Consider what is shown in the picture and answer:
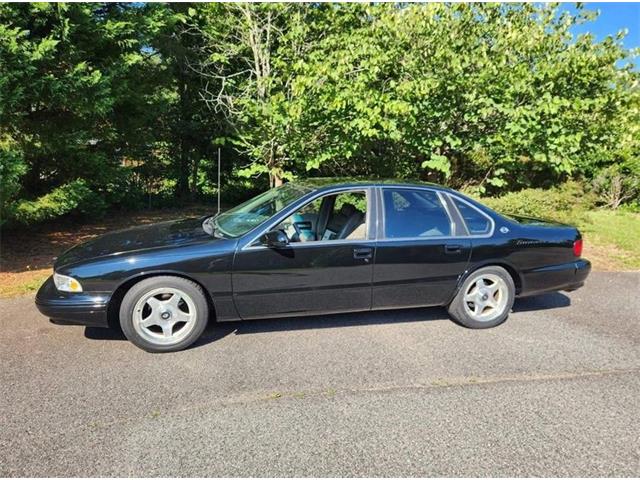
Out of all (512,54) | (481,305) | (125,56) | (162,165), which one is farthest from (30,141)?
(512,54)

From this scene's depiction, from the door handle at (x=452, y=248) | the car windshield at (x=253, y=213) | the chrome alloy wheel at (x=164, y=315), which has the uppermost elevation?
the car windshield at (x=253, y=213)

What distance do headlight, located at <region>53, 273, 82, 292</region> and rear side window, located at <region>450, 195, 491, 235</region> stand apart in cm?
337

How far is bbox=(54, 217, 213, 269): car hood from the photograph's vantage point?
3824 mm

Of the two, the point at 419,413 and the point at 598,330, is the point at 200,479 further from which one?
the point at 598,330

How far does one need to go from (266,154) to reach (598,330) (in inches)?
264

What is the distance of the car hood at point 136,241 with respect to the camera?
3.82 metres

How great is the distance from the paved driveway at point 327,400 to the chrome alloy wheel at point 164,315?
0.56 ft

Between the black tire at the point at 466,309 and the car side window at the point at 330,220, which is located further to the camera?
the black tire at the point at 466,309

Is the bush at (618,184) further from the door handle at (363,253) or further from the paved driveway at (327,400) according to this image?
the door handle at (363,253)

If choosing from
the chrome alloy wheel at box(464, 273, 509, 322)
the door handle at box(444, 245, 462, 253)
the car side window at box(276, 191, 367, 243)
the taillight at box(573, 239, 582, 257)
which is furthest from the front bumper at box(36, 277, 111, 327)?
the taillight at box(573, 239, 582, 257)

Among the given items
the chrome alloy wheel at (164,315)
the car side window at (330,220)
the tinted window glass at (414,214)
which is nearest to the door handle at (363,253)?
the car side window at (330,220)

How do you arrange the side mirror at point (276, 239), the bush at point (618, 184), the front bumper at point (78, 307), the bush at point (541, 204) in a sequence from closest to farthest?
1. the front bumper at point (78, 307)
2. the side mirror at point (276, 239)
3. the bush at point (541, 204)
4. the bush at point (618, 184)

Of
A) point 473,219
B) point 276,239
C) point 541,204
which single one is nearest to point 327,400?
point 276,239

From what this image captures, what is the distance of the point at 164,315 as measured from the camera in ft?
12.2
